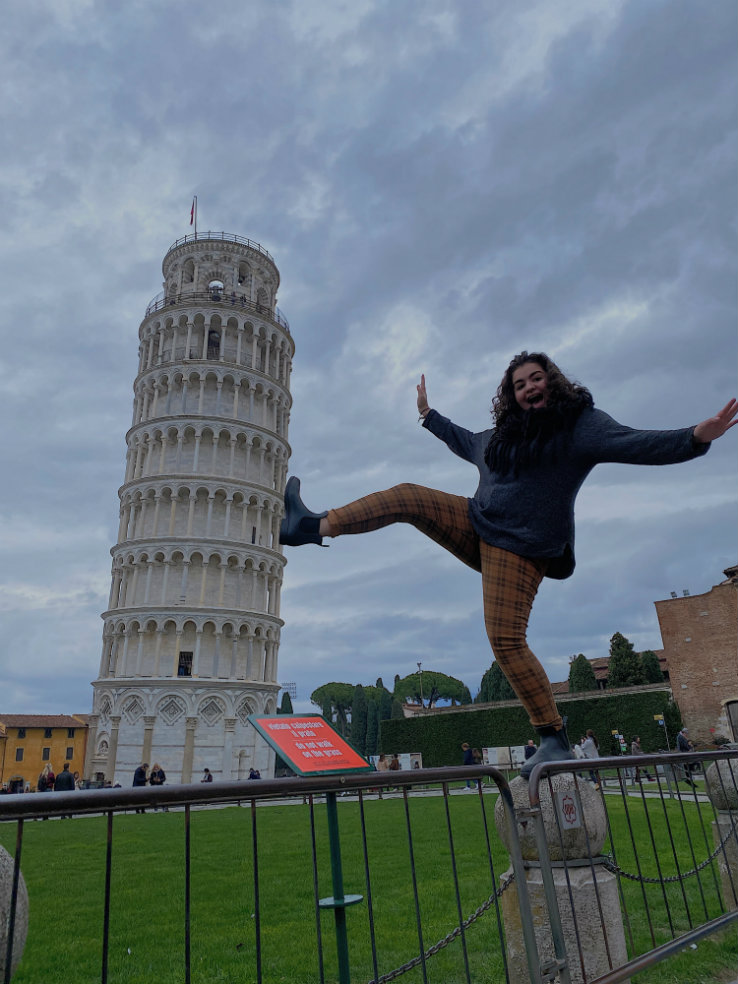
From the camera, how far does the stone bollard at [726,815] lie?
6.26 meters

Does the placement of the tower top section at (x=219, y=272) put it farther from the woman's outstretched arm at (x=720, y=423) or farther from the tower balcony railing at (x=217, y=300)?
the woman's outstretched arm at (x=720, y=423)

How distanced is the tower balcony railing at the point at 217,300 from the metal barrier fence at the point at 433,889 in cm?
4245

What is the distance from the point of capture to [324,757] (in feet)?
10.5

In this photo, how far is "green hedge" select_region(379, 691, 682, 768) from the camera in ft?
117

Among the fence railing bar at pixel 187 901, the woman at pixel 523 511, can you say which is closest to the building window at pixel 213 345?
the woman at pixel 523 511

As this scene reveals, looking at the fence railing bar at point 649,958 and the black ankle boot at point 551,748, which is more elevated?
the black ankle boot at point 551,748

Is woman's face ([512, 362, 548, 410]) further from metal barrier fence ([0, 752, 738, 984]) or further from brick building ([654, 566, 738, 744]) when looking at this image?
brick building ([654, 566, 738, 744])

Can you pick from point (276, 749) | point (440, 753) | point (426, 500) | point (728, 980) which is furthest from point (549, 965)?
point (440, 753)

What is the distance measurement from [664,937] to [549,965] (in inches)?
123

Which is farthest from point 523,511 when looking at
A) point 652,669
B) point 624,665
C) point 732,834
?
point 652,669

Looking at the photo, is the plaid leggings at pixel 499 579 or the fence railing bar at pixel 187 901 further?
the plaid leggings at pixel 499 579

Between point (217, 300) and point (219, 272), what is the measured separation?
3.33 metres

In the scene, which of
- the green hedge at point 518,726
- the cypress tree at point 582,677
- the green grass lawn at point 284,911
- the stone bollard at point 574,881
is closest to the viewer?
the stone bollard at point 574,881

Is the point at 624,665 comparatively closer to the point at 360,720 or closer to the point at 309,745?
the point at 360,720
